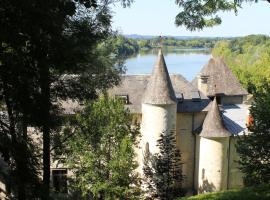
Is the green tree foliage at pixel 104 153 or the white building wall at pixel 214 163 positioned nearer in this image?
the green tree foliage at pixel 104 153

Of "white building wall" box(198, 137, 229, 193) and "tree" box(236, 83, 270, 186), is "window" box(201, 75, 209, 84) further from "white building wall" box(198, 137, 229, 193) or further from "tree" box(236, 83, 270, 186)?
"tree" box(236, 83, 270, 186)

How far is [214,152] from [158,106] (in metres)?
4.68

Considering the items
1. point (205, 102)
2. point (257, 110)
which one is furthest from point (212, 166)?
point (257, 110)

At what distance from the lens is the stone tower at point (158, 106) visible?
81.1ft

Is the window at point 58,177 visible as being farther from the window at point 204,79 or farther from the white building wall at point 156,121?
the window at point 204,79

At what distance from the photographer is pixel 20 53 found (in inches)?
302

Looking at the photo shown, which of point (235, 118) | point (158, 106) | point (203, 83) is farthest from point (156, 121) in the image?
point (203, 83)

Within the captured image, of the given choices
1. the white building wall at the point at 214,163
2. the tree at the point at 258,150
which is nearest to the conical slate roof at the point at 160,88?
the white building wall at the point at 214,163

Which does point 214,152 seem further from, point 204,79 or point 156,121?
point 204,79

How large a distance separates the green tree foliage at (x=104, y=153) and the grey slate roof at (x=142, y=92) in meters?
6.17

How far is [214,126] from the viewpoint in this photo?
2512 cm

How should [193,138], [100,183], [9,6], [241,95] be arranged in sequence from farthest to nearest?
[241,95] → [193,138] → [100,183] → [9,6]

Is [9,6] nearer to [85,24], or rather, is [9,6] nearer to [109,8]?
[85,24]

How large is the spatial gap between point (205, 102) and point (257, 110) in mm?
9062
